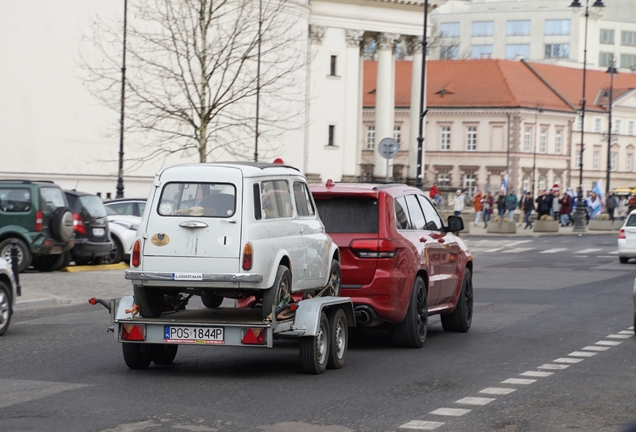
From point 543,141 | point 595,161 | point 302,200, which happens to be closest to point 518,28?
point 595,161

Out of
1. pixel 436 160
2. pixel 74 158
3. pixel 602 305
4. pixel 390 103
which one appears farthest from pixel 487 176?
pixel 602 305

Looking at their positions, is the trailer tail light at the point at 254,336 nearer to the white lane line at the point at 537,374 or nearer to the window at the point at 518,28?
the white lane line at the point at 537,374

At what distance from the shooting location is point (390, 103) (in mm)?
81812

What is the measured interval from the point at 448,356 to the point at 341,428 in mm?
4754

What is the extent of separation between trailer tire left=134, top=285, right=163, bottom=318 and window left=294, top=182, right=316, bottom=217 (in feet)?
5.47

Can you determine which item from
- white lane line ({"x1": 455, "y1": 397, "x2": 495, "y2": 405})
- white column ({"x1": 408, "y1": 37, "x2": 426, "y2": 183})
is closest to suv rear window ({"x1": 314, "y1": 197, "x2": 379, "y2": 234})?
white lane line ({"x1": 455, "y1": 397, "x2": 495, "y2": 405})

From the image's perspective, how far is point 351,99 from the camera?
79125 millimetres

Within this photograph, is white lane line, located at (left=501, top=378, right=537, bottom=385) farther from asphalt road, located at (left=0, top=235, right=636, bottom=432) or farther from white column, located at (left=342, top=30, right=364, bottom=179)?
white column, located at (left=342, top=30, right=364, bottom=179)

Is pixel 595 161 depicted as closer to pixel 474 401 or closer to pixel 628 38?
pixel 628 38

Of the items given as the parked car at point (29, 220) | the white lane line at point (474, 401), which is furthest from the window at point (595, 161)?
the white lane line at point (474, 401)

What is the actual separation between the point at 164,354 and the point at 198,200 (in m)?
1.62

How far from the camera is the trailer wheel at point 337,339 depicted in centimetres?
1221

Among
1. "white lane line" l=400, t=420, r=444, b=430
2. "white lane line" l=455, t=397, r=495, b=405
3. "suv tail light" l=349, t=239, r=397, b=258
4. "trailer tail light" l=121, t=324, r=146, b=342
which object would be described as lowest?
"white lane line" l=455, t=397, r=495, b=405

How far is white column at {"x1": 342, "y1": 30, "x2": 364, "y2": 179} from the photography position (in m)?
78.3
